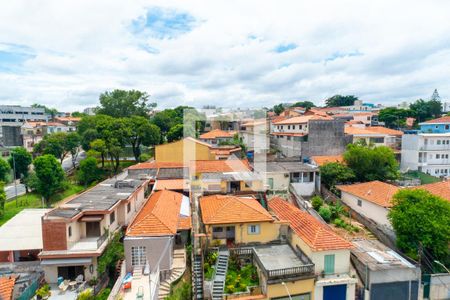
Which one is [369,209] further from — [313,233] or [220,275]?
[220,275]

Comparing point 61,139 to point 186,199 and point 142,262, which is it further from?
point 142,262

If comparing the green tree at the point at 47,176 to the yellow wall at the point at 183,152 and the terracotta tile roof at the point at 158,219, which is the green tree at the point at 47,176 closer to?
the yellow wall at the point at 183,152

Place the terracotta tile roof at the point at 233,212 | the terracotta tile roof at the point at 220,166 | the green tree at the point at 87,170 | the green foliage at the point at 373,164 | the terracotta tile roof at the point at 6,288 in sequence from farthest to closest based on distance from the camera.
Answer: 1. the green tree at the point at 87,170
2. the green foliage at the point at 373,164
3. the terracotta tile roof at the point at 220,166
4. the terracotta tile roof at the point at 233,212
5. the terracotta tile roof at the point at 6,288

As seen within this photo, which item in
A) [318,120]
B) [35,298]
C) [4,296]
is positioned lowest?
[35,298]

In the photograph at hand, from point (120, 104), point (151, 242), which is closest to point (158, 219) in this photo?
point (151, 242)

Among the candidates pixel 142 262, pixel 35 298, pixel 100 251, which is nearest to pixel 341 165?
pixel 142 262

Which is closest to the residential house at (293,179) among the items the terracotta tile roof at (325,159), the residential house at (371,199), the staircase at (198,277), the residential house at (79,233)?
the terracotta tile roof at (325,159)
